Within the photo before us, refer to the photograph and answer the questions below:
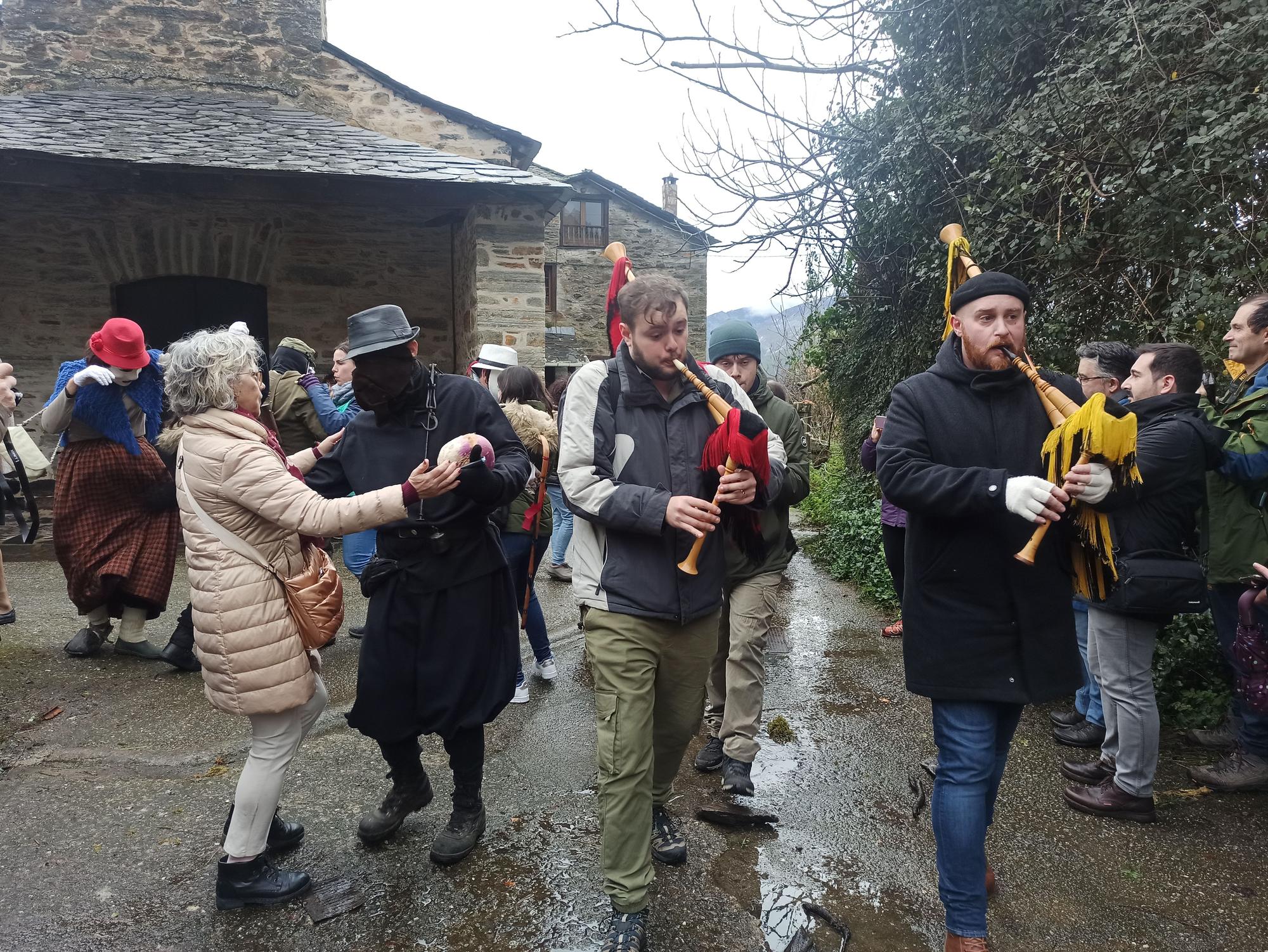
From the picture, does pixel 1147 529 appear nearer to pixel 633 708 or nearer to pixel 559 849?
pixel 633 708

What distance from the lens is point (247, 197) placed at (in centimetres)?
830

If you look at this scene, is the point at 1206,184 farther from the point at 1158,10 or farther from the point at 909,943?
the point at 909,943

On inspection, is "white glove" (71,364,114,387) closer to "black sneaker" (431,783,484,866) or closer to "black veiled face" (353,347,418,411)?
"black veiled face" (353,347,418,411)

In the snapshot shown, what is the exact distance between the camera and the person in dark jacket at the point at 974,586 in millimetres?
2312

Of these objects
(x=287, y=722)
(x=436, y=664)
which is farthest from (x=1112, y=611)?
(x=287, y=722)

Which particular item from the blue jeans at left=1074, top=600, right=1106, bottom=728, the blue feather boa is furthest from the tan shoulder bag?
the blue jeans at left=1074, top=600, right=1106, bottom=728

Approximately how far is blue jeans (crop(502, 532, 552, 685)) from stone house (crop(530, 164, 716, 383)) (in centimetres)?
2177

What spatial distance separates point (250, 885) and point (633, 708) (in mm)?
1356

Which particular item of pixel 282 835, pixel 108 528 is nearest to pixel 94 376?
pixel 108 528

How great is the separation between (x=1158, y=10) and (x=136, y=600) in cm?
674

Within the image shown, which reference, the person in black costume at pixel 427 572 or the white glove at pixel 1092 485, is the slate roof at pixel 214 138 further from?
the white glove at pixel 1092 485

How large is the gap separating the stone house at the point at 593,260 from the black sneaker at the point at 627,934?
24149 mm

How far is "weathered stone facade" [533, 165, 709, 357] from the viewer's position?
1061 inches

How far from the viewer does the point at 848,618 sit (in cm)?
637
